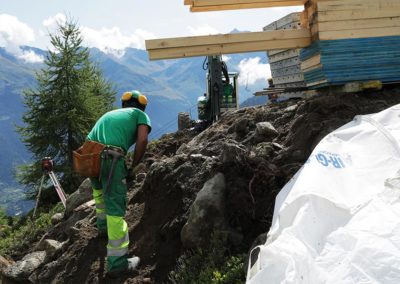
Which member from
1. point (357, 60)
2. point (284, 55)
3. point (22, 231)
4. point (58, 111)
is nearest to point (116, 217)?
point (357, 60)

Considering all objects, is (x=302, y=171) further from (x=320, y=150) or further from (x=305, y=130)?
(x=305, y=130)

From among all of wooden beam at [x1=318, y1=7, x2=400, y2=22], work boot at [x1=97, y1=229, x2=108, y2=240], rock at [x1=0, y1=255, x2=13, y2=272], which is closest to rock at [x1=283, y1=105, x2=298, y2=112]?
wooden beam at [x1=318, y1=7, x2=400, y2=22]

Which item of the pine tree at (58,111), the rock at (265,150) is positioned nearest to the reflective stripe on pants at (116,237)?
the rock at (265,150)

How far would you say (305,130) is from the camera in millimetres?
5168

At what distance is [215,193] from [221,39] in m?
2.13

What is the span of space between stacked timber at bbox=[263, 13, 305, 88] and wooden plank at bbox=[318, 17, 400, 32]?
2963 millimetres

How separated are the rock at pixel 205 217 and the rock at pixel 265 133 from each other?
4.59 ft

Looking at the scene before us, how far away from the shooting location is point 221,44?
5.50m

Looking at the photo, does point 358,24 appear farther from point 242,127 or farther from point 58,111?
point 58,111

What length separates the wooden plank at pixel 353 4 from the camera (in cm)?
546

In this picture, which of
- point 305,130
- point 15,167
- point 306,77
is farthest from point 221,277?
point 15,167

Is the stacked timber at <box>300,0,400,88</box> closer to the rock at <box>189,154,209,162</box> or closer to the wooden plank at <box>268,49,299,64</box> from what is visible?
the rock at <box>189,154,209,162</box>

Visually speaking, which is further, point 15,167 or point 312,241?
point 15,167

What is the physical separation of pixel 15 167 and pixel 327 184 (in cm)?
1671
